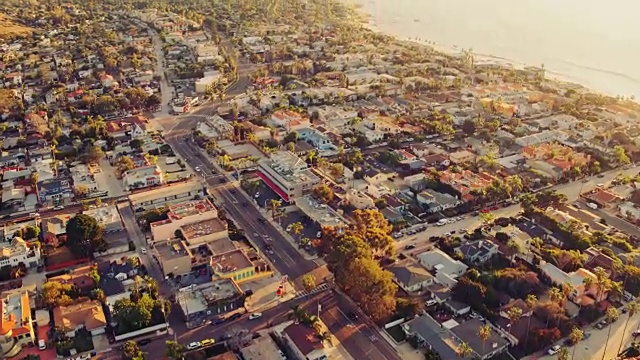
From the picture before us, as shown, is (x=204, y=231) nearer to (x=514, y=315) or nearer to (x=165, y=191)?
(x=165, y=191)

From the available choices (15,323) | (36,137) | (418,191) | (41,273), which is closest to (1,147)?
(36,137)

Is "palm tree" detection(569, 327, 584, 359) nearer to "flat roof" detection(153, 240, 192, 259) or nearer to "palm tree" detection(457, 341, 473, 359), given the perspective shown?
"palm tree" detection(457, 341, 473, 359)

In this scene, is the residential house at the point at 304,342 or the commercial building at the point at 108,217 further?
the commercial building at the point at 108,217

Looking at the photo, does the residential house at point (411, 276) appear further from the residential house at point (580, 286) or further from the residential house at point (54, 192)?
the residential house at point (54, 192)

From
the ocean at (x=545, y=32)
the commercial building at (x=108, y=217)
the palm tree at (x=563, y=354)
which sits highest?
the ocean at (x=545, y=32)

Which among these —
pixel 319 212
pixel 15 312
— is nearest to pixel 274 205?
pixel 319 212

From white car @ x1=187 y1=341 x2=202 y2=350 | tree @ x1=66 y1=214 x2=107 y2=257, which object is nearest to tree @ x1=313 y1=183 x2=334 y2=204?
tree @ x1=66 y1=214 x2=107 y2=257

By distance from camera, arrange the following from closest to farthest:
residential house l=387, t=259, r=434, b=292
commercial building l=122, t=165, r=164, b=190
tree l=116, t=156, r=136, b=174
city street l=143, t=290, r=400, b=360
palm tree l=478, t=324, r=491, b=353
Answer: palm tree l=478, t=324, r=491, b=353 < city street l=143, t=290, r=400, b=360 < residential house l=387, t=259, r=434, b=292 < commercial building l=122, t=165, r=164, b=190 < tree l=116, t=156, r=136, b=174

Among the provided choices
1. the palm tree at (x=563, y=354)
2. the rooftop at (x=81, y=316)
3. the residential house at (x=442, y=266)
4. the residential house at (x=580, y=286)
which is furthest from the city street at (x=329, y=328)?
the residential house at (x=580, y=286)
